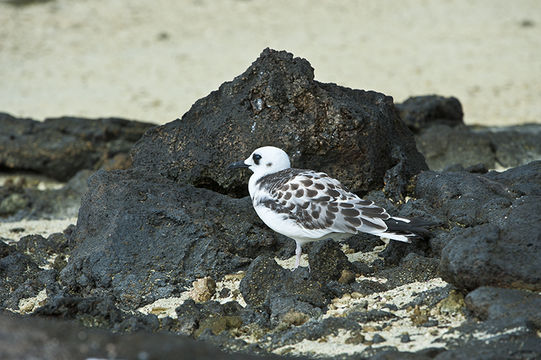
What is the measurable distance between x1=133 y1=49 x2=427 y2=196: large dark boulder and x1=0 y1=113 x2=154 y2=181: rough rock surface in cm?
420

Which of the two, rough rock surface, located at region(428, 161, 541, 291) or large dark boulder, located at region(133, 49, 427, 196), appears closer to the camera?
rough rock surface, located at region(428, 161, 541, 291)

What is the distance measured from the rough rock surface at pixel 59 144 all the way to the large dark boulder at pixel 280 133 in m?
4.20

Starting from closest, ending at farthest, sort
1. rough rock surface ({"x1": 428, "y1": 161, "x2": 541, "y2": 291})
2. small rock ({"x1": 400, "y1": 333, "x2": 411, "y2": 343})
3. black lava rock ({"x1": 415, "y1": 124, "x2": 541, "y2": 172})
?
small rock ({"x1": 400, "y1": 333, "x2": 411, "y2": 343})
rough rock surface ({"x1": 428, "y1": 161, "x2": 541, "y2": 291})
black lava rock ({"x1": 415, "y1": 124, "x2": 541, "y2": 172})

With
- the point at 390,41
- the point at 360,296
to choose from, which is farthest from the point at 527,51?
the point at 360,296

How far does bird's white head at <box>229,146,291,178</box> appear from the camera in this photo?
287 inches

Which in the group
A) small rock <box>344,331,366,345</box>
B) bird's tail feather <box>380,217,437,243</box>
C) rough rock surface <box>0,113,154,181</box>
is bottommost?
rough rock surface <box>0,113,154,181</box>

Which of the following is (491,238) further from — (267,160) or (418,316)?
(267,160)

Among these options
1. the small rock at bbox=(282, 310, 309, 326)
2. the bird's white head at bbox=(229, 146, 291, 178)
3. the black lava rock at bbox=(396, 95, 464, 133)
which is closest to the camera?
the small rock at bbox=(282, 310, 309, 326)

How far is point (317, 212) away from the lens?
21.8ft

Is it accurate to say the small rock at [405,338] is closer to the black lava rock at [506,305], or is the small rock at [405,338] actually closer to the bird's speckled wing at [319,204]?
the black lava rock at [506,305]

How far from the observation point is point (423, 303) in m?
6.05

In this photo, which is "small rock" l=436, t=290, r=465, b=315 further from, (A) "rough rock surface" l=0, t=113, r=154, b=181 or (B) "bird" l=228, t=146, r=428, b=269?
(A) "rough rock surface" l=0, t=113, r=154, b=181

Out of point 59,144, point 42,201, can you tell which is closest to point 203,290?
point 42,201

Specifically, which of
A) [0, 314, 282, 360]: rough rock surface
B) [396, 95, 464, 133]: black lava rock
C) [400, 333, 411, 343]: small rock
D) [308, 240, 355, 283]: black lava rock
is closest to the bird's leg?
[308, 240, 355, 283]: black lava rock
